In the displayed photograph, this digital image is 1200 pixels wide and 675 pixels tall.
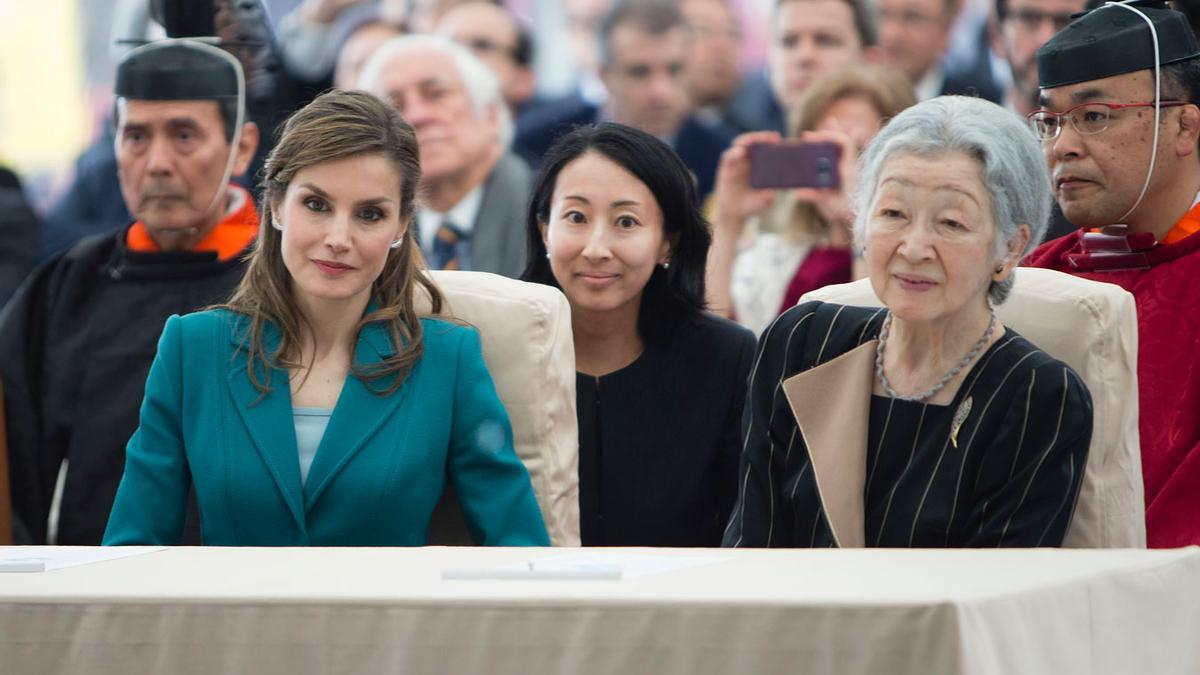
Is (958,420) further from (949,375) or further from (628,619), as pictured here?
(628,619)

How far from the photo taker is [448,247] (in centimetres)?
476

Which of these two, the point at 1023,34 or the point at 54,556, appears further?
the point at 1023,34

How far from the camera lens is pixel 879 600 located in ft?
4.73

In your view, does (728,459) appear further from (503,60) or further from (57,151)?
(57,151)

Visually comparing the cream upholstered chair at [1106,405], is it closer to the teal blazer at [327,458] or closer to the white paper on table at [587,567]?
the white paper on table at [587,567]

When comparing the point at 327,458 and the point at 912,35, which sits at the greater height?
the point at 912,35

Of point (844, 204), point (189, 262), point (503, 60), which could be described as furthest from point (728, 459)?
point (503, 60)

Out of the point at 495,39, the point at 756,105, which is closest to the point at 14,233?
the point at 495,39

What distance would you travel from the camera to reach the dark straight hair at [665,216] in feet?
9.14

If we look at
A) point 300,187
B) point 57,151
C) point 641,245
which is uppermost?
point 300,187

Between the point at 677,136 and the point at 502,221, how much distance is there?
647 millimetres

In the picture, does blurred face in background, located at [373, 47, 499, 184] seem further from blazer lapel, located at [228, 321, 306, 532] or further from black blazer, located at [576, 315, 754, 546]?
blazer lapel, located at [228, 321, 306, 532]

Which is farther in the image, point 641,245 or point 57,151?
point 57,151

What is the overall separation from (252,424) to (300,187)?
1.11ft
